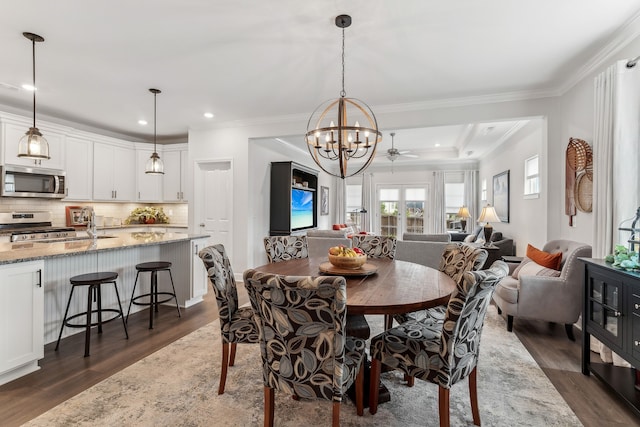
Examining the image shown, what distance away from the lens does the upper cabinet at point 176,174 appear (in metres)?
6.30

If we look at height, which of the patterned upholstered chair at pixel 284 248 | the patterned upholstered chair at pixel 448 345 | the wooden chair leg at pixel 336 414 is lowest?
the wooden chair leg at pixel 336 414

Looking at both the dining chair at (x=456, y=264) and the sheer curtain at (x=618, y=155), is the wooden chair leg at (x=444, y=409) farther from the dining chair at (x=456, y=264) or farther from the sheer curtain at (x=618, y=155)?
the sheer curtain at (x=618, y=155)

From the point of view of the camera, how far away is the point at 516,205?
5.74 m

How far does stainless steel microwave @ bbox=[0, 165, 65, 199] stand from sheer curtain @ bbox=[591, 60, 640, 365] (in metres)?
6.74

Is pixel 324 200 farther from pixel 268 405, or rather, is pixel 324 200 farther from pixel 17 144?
pixel 268 405

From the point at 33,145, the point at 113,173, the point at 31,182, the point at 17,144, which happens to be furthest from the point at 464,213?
the point at 17,144

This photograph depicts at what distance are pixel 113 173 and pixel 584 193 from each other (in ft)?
22.7

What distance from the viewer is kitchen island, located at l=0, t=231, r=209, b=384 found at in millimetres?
2221

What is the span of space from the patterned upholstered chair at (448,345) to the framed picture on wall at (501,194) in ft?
16.8

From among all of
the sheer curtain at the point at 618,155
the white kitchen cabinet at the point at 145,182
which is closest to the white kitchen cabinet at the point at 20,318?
the white kitchen cabinet at the point at 145,182

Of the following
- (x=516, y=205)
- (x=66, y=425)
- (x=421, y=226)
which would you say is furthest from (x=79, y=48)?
(x=421, y=226)

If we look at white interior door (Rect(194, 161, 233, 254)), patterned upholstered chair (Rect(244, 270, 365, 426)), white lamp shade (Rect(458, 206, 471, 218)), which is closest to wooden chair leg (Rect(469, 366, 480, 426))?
patterned upholstered chair (Rect(244, 270, 365, 426))

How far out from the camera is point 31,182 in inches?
183

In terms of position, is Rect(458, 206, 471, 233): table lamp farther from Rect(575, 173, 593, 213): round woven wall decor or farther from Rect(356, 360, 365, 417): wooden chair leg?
Rect(356, 360, 365, 417): wooden chair leg
